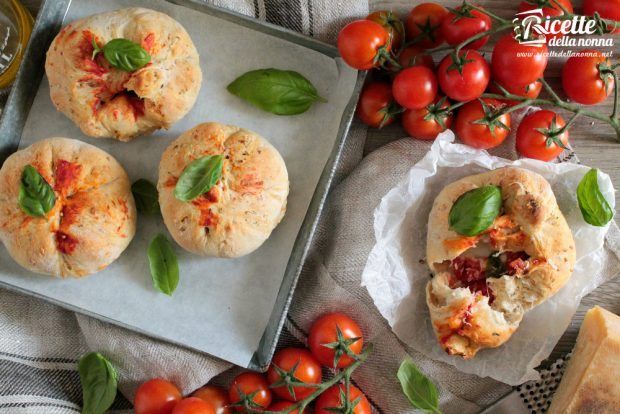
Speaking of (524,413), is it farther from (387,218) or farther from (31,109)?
(31,109)

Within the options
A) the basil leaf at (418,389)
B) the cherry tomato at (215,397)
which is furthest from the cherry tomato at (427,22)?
the cherry tomato at (215,397)

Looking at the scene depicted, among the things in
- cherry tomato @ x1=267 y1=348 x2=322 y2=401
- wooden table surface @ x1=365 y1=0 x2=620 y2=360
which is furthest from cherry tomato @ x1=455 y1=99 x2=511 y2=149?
cherry tomato @ x1=267 y1=348 x2=322 y2=401

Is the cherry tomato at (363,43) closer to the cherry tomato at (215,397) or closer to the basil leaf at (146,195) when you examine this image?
the basil leaf at (146,195)

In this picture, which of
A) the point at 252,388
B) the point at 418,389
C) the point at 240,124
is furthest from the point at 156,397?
the point at 240,124

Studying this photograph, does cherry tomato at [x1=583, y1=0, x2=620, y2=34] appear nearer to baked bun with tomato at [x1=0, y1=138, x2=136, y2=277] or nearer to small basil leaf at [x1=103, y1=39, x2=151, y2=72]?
small basil leaf at [x1=103, y1=39, x2=151, y2=72]

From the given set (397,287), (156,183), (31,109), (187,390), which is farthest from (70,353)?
(397,287)
